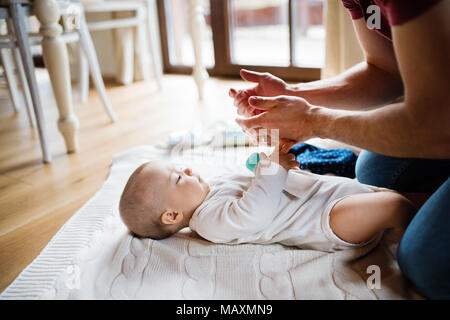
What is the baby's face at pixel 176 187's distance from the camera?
0.86 metres

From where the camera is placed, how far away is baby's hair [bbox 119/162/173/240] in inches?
33.4

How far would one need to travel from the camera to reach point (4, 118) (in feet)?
7.26

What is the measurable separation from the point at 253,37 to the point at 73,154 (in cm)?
196

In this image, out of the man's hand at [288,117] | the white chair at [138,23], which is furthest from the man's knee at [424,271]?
the white chair at [138,23]

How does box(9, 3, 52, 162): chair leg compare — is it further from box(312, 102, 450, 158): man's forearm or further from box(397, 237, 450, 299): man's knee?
box(397, 237, 450, 299): man's knee

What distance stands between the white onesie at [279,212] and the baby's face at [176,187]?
2cm

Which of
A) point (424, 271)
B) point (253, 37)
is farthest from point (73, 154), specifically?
point (253, 37)

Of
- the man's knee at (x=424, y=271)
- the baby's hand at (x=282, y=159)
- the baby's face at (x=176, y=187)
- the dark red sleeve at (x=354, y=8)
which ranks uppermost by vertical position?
the dark red sleeve at (x=354, y=8)

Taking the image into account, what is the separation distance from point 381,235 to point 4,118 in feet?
7.00

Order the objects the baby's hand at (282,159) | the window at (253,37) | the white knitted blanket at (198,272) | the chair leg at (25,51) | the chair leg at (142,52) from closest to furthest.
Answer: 1. the white knitted blanket at (198,272)
2. the baby's hand at (282,159)
3. the chair leg at (25,51)
4. the window at (253,37)
5. the chair leg at (142,52)

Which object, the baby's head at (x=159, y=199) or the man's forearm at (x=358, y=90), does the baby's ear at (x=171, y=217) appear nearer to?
the baby's head at (x=159, y=199)

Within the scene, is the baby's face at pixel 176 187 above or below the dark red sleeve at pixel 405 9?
below
